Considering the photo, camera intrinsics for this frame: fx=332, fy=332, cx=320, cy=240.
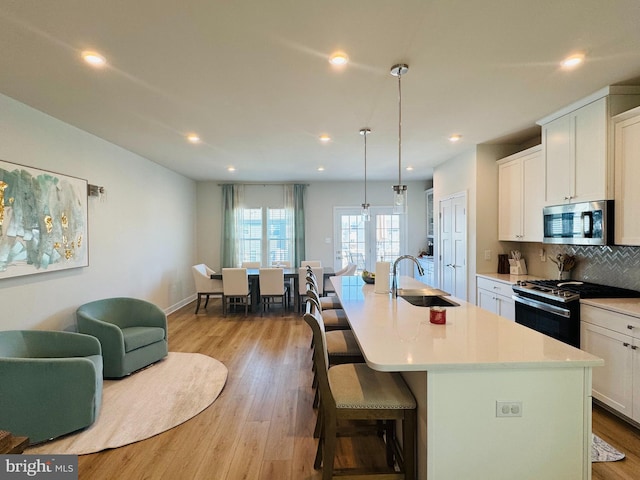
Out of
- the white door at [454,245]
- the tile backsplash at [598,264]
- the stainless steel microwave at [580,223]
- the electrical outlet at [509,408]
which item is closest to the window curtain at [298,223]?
the white door at [454,245]

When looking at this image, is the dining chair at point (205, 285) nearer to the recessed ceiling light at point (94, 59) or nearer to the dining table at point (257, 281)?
the dining table at point (257, 281)

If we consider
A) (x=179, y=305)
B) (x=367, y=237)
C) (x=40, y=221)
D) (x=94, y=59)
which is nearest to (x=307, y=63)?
(x=94, y=59)

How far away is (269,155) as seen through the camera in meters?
5.08

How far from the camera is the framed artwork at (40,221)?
2.82m

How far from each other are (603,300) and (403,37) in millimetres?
2586

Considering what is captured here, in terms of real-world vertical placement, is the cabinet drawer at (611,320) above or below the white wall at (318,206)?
below

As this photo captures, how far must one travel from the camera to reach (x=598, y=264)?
10.9ft

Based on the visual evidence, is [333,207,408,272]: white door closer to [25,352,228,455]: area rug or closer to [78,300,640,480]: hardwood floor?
[78,300,640,480]: hardwood floor

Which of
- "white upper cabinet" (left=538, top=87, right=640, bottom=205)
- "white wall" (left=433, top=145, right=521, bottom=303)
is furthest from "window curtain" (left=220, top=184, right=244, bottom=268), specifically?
"white upper cabinet" (left=538, top=87, right=640, bottom=205)

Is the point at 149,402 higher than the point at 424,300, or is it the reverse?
the point at 424,300

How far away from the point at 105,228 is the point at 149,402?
241cm

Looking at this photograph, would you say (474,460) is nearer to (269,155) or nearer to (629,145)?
(629,145)

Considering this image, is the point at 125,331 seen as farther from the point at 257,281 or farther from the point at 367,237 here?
the point at 367,237

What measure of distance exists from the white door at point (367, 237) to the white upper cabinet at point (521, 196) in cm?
329
